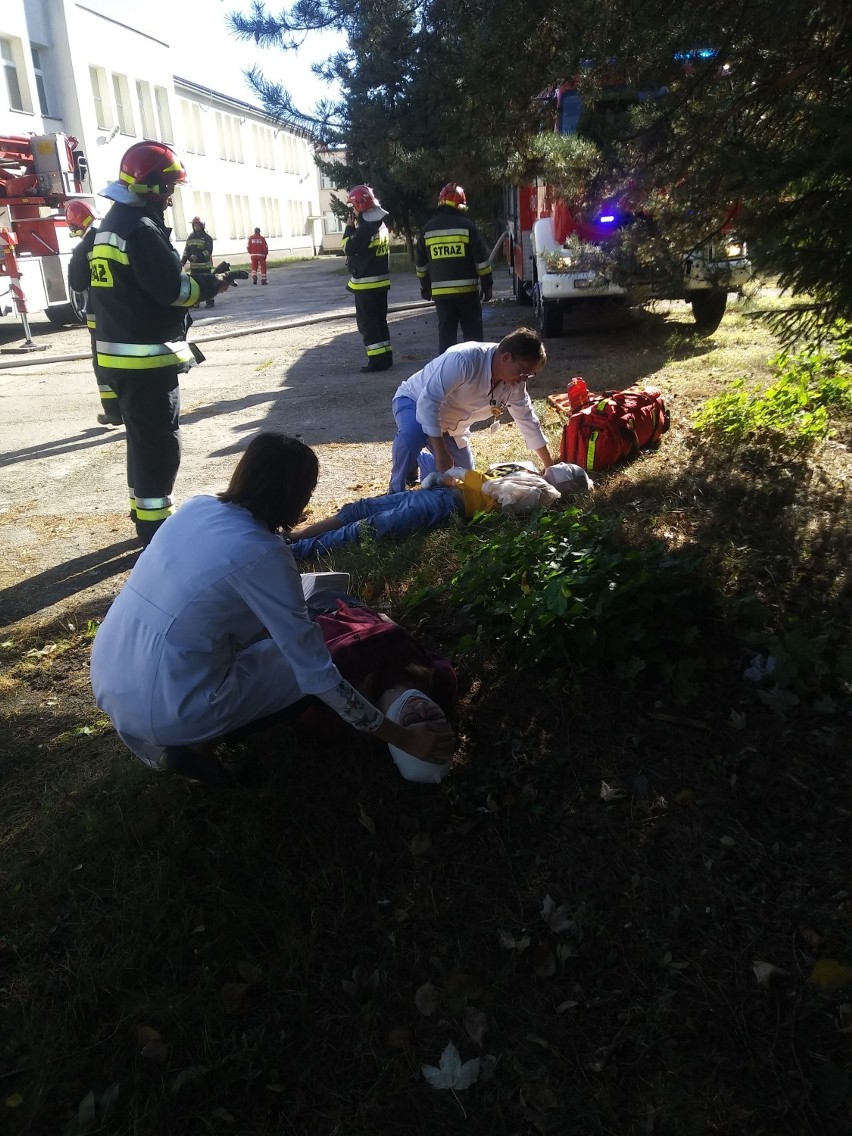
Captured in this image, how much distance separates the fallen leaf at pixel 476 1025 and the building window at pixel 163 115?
114ft

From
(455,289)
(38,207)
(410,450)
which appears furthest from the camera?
(38,207)

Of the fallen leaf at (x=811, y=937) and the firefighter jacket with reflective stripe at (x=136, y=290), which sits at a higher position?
the firefighter jacket with reflective stripe at (x=136, y=290)

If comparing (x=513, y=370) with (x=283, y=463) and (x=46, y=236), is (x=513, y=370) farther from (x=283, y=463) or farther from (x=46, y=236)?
(x=46, y=236)

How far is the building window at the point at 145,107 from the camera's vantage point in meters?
30.2

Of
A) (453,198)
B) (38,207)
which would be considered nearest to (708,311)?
(453,198)

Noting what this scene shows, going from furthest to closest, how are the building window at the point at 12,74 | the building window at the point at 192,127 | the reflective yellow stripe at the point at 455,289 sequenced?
the building window at the point at 192,127, the building window at the point at 12,74, the reflective yellow stripe at the point at 455,289

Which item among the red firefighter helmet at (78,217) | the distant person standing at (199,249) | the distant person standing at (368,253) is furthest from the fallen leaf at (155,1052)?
the distant person standing at (199,249)

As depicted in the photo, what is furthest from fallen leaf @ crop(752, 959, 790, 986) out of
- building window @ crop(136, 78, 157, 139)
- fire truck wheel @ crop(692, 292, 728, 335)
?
building window @ crop(136, 78, 157, 139)

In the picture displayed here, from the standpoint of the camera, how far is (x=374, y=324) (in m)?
9.98

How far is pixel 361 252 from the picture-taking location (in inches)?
378

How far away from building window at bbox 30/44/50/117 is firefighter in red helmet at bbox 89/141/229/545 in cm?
2366

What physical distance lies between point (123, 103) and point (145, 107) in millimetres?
1908

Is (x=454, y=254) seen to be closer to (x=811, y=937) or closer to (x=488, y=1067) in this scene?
(x=811, y=937)

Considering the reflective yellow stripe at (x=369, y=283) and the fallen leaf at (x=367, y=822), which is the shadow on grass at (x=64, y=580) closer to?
the fallen leaf at (x=367, y=822)
